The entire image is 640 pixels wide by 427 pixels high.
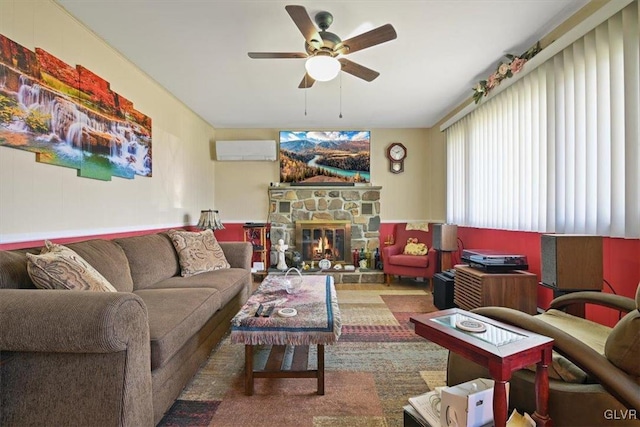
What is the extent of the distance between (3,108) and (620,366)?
3309mm

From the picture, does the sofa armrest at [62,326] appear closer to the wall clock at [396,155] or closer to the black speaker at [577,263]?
the black speaker at [577,263]

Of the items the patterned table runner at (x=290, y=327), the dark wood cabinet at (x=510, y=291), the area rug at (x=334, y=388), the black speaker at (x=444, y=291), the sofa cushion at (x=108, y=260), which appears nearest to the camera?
the area rug at (x=334, y=388)

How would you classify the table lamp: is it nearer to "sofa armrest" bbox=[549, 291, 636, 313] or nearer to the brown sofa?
the brown sofa

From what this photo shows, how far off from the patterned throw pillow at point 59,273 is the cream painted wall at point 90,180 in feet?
1.88

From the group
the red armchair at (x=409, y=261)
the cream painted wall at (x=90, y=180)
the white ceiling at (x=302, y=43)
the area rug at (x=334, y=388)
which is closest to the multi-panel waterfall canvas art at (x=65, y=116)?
the cream painted wall at (x=90, y=180)

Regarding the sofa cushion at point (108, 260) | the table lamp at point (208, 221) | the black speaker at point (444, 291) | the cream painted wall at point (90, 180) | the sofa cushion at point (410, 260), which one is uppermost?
the cream painted wall at point (90, 180)

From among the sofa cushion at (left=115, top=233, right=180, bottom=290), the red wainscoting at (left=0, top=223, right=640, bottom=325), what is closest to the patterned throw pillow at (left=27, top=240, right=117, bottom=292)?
the red wainscoting at (left=0, top=223, right=640, bottom=325)

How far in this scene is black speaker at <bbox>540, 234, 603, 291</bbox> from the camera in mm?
1770

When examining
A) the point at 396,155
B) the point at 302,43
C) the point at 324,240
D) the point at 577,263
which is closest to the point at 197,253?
the point at 302,43

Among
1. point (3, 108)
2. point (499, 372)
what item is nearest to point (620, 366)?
point (499, 372)

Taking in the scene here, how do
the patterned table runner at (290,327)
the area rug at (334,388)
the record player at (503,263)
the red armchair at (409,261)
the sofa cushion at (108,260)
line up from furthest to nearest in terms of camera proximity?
the red armchair at (409,261), the record player at (503,263), the sofa cushion at (108,260), the patterned table runner at (290,327), the area rug at (334,388)

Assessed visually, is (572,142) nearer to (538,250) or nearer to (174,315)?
(538,250)

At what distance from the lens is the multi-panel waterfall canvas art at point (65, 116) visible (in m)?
1.77

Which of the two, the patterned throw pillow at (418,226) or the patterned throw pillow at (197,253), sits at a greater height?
the patterned throw pillow at (418,226)
